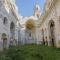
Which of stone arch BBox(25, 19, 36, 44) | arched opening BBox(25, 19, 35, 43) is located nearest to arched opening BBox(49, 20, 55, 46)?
stone arch BBox(25, 19, 36, 44)

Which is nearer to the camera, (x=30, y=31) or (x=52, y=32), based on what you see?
(x=52, y=32)

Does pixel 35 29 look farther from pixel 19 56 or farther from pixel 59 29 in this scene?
pixel 19 56

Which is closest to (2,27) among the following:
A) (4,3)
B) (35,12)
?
(4,3)

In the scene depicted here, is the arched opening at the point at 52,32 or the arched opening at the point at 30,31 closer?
the arched opening at the point at 52,32

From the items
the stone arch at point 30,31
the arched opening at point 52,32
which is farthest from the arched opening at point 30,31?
the arched opening at point 52,32

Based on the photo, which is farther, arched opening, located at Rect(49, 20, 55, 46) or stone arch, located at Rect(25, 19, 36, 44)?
stone arch, located at Rect(25, 19, 36, 44)

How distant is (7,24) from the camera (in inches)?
711

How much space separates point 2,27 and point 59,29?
5.17m

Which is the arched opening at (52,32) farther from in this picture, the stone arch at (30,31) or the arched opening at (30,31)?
the arched opening at (30,31)

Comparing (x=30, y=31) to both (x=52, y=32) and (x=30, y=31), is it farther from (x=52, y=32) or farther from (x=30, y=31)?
(x=52, y=32)

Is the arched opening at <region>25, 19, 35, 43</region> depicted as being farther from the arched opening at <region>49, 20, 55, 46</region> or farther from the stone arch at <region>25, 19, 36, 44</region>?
the arched opening at <region>49, 20, 55, 46</region>

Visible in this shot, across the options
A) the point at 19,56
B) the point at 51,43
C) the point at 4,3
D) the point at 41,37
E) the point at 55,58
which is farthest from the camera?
the point at 41,37

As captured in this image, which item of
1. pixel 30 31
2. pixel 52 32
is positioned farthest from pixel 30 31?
pixel 52 32

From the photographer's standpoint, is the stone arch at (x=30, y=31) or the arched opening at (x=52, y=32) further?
the stone arch at (x=30, y=31)
